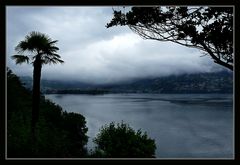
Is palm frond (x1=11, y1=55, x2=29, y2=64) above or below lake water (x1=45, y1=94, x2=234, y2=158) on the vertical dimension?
above

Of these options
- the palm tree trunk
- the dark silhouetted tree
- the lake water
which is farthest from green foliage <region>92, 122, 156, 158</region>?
the lake water

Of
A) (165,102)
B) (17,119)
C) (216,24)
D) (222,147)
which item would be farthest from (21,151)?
(165,102)

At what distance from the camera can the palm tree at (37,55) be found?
976cm

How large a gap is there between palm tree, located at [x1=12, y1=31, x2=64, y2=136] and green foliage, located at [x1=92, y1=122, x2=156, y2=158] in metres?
1.77

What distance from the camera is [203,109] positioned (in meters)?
91.2

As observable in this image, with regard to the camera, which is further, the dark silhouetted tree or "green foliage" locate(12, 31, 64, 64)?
"green foliage" locate(12, 31, 64, 64)

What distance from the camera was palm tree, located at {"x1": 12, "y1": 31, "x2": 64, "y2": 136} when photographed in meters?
9.76

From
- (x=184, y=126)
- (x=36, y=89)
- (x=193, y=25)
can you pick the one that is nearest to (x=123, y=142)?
(x=36, y=89)

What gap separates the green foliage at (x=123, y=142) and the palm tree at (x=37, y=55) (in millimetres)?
1770

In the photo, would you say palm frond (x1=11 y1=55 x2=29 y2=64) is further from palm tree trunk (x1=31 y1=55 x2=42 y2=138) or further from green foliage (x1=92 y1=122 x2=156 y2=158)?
green foliage (x1=92 y1=122 x2=156 y2=158)

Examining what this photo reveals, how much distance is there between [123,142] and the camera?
31.1 ft
